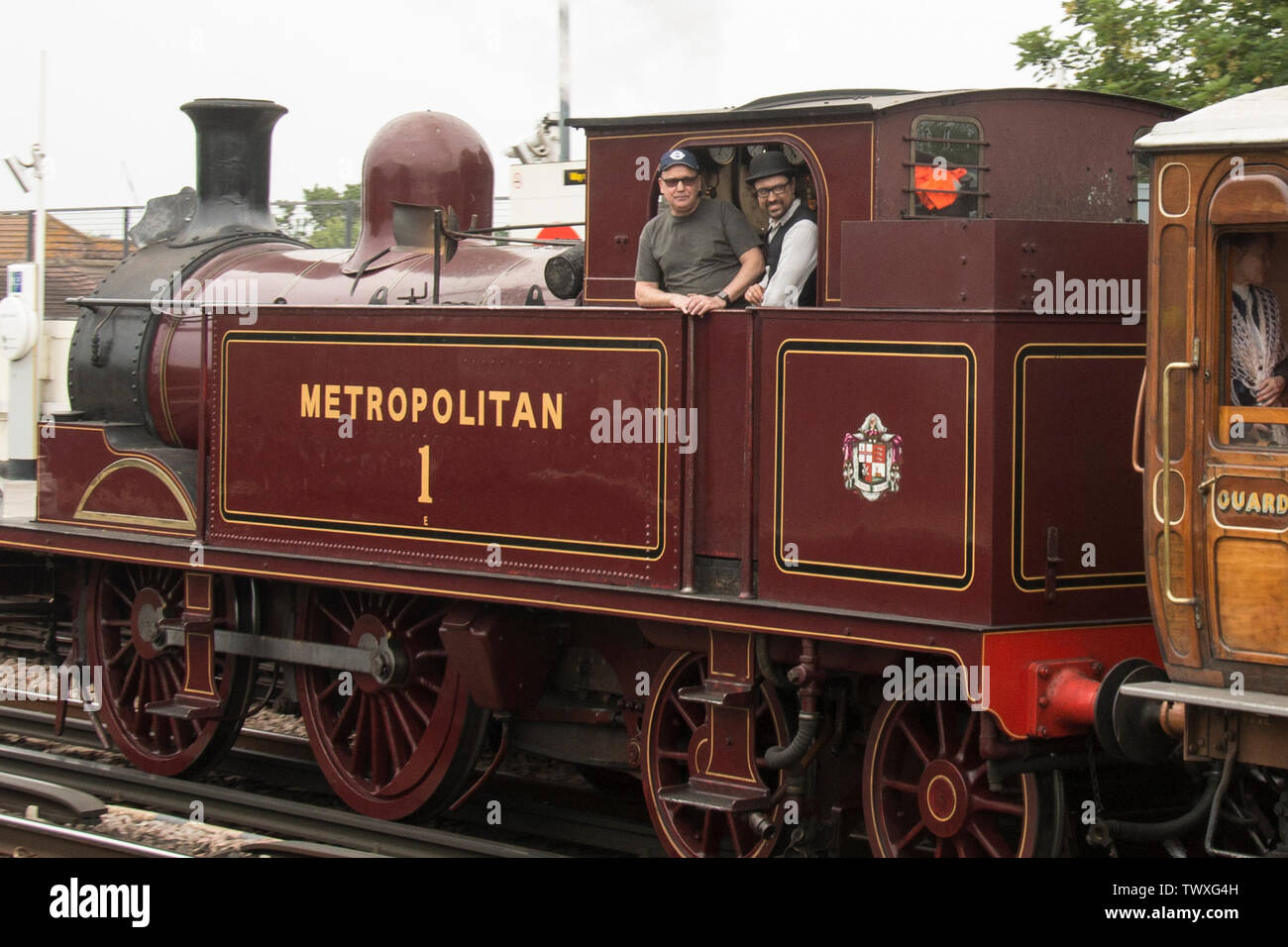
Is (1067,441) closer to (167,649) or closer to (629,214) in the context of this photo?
(629,214)

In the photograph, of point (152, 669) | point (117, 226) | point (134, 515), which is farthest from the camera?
point (117, 226)

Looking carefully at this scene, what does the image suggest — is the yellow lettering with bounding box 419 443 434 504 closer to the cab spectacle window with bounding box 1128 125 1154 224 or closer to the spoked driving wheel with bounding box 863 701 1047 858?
the spoked driving wheel with bounding box 863 701 1047 858

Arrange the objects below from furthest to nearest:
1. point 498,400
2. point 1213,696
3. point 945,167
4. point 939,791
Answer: point 498,400, point 945,167, point 939,791, point 1213,696

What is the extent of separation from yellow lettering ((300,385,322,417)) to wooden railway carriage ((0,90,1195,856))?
0.05ft

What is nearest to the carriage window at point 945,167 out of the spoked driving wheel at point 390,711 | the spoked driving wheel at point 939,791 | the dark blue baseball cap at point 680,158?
the dark blue baseball cap at point 680,158

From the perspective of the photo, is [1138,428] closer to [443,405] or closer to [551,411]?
[551,411]

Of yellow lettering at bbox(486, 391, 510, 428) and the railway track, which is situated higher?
yellow lettering at bbox(486, 391, 510, 428)

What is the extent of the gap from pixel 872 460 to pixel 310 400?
3.19m

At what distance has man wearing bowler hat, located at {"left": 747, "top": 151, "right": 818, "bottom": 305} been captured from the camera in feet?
22.9

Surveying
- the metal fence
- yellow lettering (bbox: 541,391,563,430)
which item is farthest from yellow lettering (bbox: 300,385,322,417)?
the metal fence

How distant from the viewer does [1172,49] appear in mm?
11641

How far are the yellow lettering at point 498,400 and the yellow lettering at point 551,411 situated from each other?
8.8 inches

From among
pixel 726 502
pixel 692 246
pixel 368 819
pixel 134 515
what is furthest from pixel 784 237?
pixel 134 515

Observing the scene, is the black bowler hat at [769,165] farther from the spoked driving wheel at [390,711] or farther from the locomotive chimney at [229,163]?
the locomotive chimney at [229,163]
